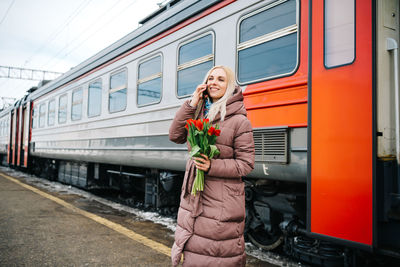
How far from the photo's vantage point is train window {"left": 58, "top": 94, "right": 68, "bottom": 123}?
9.35 m

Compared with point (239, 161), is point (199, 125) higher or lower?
higher

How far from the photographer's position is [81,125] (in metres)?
8.04

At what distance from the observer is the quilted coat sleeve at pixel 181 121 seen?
2.04 metres

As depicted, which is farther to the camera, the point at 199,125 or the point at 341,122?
the point at 341,122

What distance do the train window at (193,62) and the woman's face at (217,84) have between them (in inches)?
87.8

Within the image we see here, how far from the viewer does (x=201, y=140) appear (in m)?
1.83

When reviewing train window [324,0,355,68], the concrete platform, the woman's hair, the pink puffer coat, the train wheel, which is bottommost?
the concrete platform

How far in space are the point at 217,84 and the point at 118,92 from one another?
15.6ft

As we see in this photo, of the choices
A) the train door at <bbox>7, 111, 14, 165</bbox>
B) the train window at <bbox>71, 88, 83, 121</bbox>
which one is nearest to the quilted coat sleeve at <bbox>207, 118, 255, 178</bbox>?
the train window at <bbox>71, 88, 83, 121</bbox>

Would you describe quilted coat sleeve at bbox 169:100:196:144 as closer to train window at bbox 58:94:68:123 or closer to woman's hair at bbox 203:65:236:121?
woman's hair at bbox 203:65:236:121

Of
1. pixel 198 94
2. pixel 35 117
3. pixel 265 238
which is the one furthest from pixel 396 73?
pixel 35 117

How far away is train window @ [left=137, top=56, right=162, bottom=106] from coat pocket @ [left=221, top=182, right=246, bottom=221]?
11.3 ft

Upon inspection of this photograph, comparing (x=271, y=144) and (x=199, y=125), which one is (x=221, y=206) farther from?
(x=271, y=144)

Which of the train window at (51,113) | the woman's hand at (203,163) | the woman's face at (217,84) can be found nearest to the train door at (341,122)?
the woman's face at (217,84)
